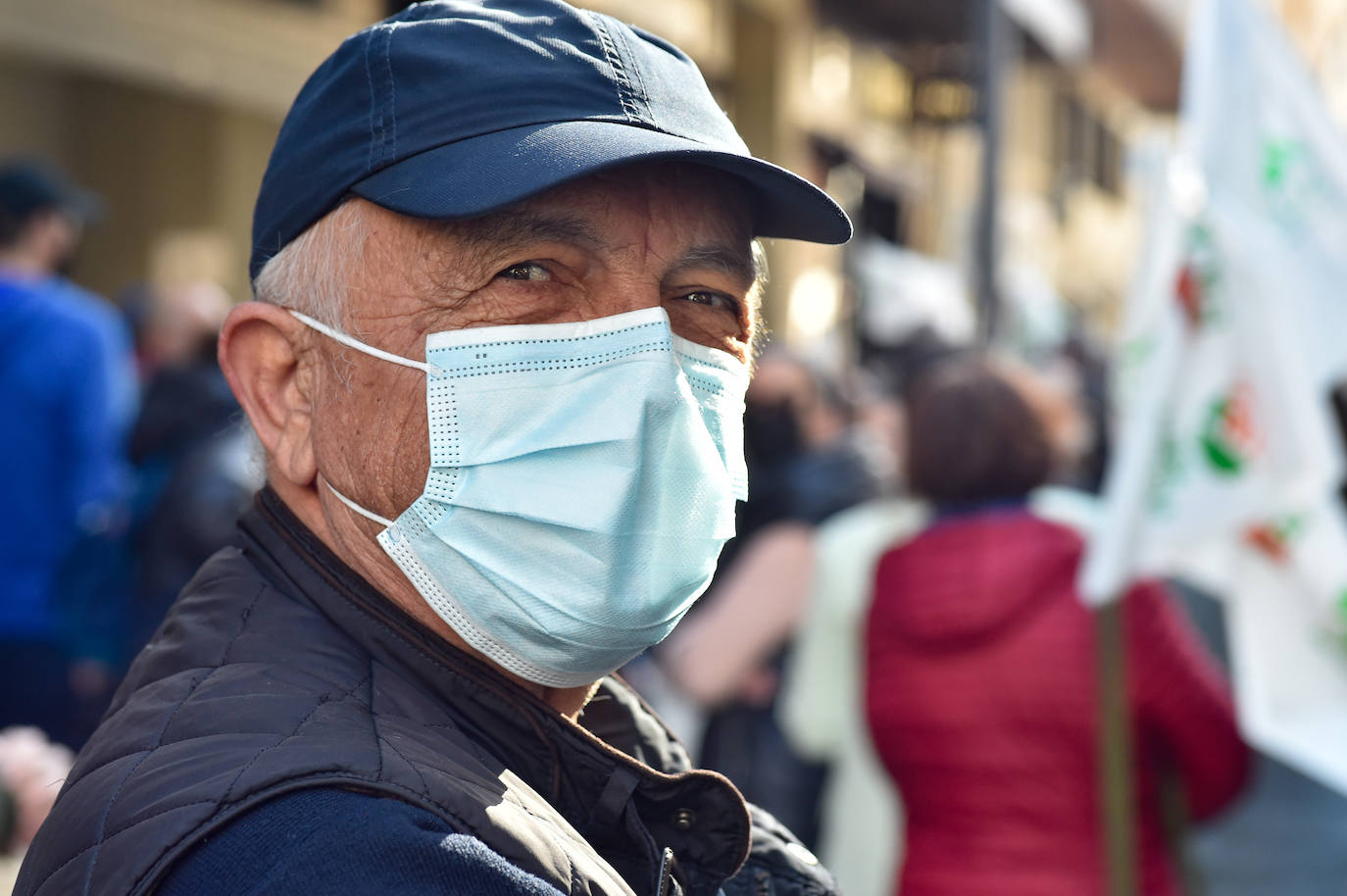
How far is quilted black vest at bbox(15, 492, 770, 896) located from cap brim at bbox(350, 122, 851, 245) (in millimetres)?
345

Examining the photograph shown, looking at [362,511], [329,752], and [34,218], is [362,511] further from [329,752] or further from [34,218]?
[34,218]

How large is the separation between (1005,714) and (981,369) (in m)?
0.94

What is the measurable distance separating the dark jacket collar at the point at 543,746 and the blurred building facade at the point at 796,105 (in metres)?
3.63

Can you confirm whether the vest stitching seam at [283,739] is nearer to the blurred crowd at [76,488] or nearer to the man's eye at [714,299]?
the man's eye at [714,299]

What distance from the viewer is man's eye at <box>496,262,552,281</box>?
64.2 inches

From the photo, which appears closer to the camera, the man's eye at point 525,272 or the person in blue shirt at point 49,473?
the man's eye at point 525,272

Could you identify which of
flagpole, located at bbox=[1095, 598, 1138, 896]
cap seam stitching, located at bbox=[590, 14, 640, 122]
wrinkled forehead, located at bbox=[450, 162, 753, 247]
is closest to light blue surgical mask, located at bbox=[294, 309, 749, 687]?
wrinkled forehead, located at bbox=[450, 162, 753, 247]

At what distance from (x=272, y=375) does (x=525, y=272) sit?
11.7 inches

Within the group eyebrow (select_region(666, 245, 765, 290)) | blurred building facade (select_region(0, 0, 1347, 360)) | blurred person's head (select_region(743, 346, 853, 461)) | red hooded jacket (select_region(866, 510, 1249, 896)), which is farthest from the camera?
blurred building facade (select_region(0, 0, 1347, 360))

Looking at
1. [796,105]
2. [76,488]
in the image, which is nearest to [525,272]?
[76,488]

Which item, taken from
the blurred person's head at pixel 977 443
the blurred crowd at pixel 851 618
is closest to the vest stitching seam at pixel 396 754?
the blurred crowd at pixel 851 618

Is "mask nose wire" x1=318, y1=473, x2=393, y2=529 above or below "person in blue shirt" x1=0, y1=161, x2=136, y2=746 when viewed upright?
above

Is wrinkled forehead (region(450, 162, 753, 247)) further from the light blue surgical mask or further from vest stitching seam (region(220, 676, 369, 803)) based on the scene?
vest stitching seam (region(220, 676, 369, 803))

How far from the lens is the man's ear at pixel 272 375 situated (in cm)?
168
